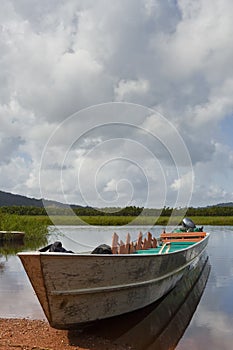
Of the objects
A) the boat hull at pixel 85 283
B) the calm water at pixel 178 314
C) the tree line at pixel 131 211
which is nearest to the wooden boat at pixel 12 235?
the calm water at pixel 178 314

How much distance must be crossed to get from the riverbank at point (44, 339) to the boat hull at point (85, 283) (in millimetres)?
271

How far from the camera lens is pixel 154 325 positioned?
7504mm

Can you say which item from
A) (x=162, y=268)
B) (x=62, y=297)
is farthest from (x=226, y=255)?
(x=62, y=297)

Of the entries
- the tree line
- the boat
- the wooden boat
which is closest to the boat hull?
the boat

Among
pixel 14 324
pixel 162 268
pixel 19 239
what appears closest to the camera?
pixel 14 324

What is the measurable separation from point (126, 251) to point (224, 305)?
2.50 metres

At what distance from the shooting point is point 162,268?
8094 mm

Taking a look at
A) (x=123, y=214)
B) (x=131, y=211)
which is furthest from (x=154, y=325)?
(x=123, y=214)

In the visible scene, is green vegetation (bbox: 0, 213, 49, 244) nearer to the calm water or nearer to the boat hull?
the calm water

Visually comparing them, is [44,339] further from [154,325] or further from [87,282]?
[154,325]

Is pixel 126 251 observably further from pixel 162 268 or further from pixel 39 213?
pixel 39 213

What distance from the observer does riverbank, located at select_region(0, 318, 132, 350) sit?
573cm

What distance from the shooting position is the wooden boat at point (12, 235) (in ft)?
73.9

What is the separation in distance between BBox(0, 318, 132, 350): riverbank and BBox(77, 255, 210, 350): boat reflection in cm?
25
